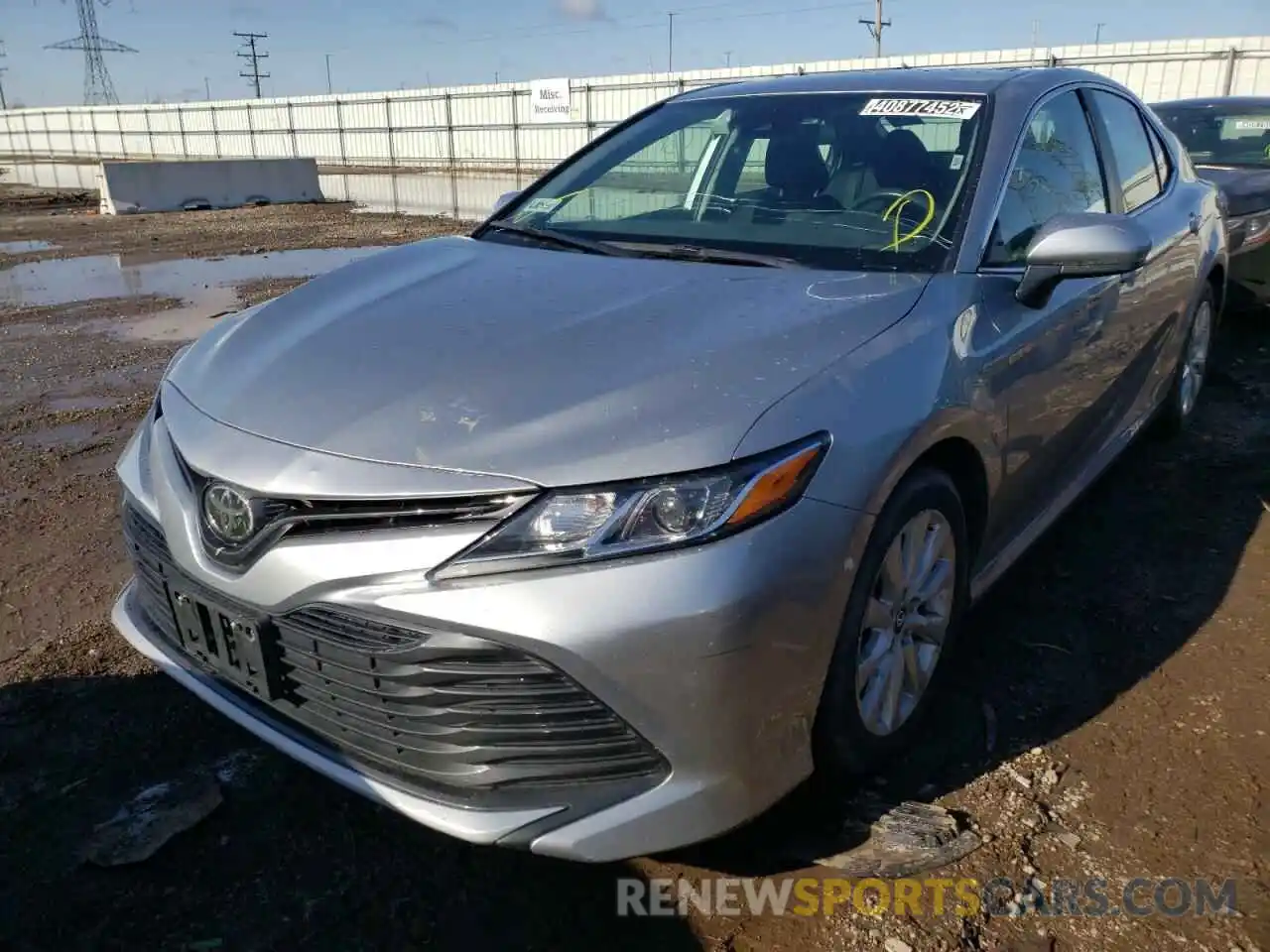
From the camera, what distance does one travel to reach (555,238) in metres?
2.98

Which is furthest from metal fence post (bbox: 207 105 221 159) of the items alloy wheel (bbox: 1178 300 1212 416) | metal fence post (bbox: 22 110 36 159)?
alloy wheel (bbox: 1178 300 1212 416)

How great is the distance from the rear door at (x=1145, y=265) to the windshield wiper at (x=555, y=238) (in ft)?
5.33

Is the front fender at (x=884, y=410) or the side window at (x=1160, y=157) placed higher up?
the side window at (x=1160, y=157)

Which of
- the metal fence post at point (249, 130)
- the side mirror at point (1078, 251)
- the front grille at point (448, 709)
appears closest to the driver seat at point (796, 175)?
the side mirror at point (1078, 251)

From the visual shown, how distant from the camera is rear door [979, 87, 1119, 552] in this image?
249cm

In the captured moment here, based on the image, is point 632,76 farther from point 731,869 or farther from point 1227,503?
point 731,869

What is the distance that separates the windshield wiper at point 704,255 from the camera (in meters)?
2.55

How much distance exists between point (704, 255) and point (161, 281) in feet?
31.5

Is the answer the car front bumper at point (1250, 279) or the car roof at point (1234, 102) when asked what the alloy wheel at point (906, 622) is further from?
the car roof at point (1234, 102)

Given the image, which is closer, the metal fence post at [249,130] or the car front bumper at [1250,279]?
the car front bumper at [1250,279]

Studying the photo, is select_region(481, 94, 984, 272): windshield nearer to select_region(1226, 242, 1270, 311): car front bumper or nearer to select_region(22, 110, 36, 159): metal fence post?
select_region(1226, 242, 1270, 311): car front bumper

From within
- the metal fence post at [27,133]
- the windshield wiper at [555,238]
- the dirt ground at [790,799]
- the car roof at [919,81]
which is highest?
the car roof at [919,81]

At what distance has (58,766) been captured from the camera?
2367 mm

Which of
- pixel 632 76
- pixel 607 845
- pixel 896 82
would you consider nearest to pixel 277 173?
pixel 632 76
